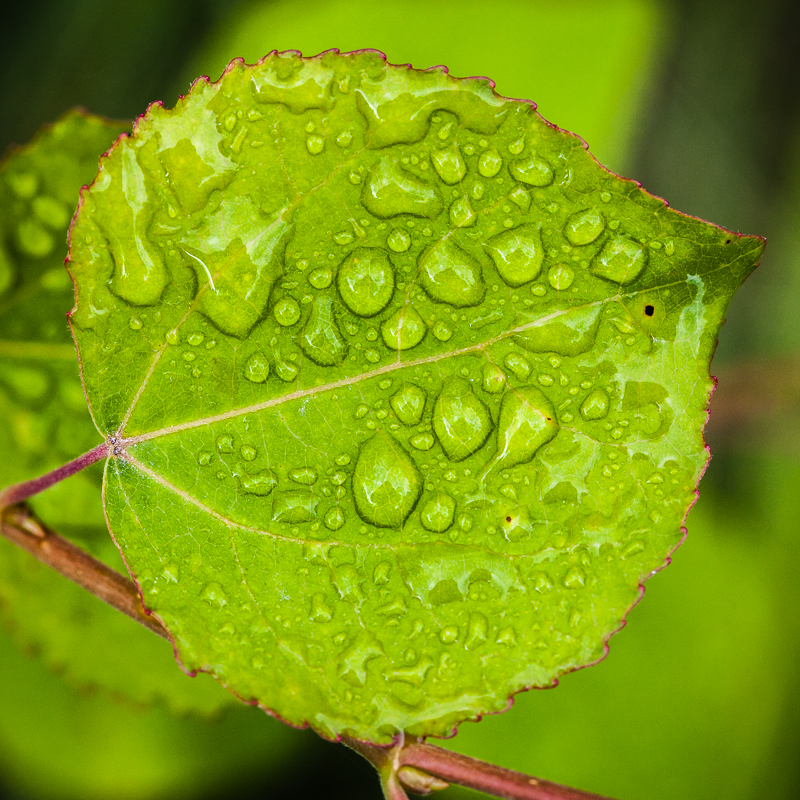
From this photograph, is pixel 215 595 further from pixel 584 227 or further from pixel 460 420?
pixel 584 227

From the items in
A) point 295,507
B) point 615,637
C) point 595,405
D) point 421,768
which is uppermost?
point 595,405

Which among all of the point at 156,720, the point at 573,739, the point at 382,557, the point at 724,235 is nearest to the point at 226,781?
the point at 156,720

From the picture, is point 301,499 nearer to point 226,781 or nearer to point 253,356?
Result: point 253,356

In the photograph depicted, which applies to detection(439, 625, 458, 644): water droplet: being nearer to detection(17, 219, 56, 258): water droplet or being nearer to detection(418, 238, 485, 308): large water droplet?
detection(418, 238, 485, 308): large water droplet

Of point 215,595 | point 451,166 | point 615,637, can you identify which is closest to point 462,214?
point 451,166

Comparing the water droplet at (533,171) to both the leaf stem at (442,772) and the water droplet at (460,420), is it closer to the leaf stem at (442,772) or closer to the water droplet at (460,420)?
the water droplet at (460,420)

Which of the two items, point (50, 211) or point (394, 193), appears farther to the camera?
point (50, 211)

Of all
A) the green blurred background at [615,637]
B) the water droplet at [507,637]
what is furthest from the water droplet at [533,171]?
the green blurred background at [615,637]
